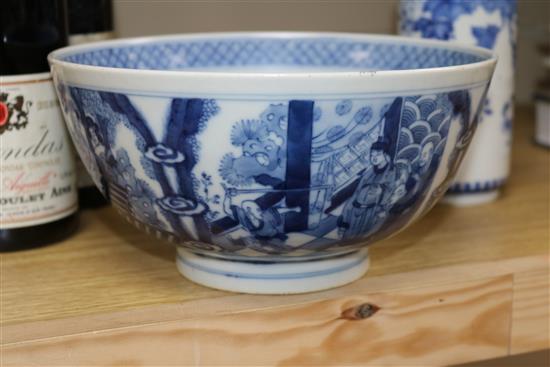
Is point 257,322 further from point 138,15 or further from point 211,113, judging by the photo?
point 138,15

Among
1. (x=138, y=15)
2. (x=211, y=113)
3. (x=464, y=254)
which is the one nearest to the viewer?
(x=211, y=113)

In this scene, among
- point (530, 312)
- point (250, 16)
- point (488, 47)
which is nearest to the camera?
point (530, 312)

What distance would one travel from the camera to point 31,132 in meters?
0.53

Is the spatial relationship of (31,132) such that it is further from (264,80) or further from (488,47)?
(488,47)

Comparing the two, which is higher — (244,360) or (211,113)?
(211,113)

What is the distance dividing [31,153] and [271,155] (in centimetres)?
20

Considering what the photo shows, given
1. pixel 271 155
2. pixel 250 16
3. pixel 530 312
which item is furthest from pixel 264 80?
pixel 250 16

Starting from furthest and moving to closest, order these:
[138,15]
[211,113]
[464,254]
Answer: [138,15] < [464,254] < [211,113]

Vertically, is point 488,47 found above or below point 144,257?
above

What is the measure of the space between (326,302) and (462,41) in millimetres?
270

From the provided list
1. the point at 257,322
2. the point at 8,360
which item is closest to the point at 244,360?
the point at 257,322

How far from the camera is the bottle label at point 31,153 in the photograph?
1.71 feet

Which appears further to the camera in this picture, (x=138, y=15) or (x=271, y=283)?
(x=138, y=15)

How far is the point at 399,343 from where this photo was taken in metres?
0.49
